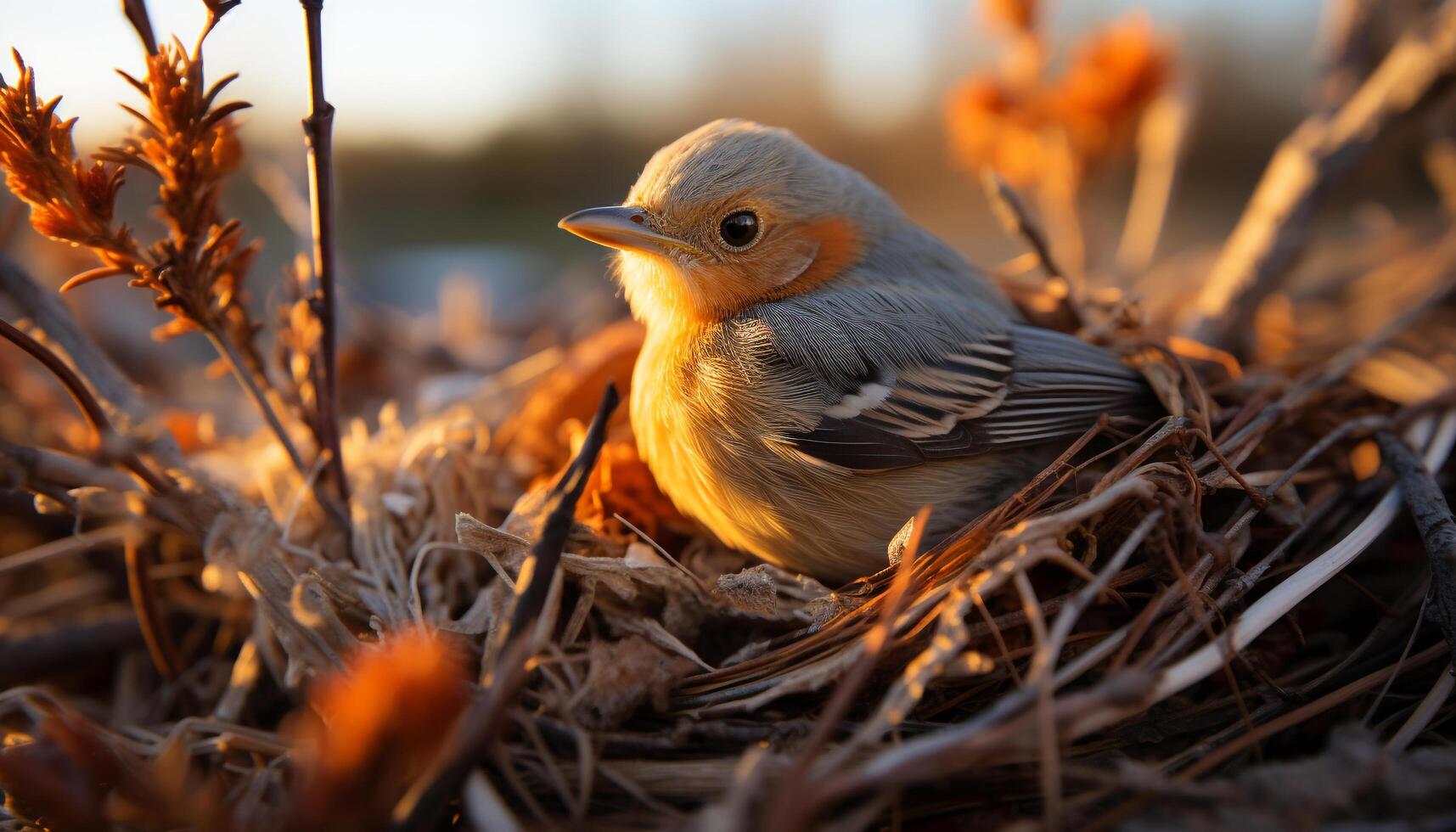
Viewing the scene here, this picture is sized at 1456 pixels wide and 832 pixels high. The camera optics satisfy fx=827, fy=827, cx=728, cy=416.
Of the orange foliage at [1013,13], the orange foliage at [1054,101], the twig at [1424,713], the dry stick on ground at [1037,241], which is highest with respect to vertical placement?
the orange foliage at [1013,13]

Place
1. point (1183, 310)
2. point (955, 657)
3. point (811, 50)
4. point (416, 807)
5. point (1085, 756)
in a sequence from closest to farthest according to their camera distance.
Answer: point (416, 807) < point (955, 657) < point (1085, 756) < point (1183, 310) < point (811, 50)

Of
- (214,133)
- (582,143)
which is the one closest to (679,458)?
(214,133)

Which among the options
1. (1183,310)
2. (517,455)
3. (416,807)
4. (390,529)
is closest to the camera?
(416,807)

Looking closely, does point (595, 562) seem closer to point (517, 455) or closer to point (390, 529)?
point (390, 529)

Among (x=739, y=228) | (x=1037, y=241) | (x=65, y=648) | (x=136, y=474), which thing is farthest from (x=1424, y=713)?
(x=65, y=648)

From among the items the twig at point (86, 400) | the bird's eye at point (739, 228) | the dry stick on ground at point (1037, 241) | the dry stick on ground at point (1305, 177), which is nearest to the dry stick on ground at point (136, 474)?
the twig at point (86, 400)

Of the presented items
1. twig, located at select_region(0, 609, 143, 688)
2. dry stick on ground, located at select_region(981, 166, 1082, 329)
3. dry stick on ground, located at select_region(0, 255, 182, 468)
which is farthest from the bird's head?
twig, located at select_region(0, 609, 143, 688)

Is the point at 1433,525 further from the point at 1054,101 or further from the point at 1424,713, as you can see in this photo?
the point at 1054,101

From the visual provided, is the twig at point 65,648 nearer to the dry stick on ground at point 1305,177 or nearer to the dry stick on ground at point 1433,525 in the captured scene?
the dry stick on ground at point 1433,525
